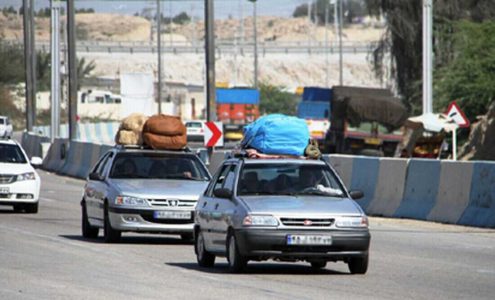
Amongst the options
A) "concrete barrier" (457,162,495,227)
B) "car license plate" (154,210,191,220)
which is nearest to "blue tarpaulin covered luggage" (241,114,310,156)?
"car license plate" (154,210,191,220)

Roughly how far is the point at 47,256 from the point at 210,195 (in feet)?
8.05

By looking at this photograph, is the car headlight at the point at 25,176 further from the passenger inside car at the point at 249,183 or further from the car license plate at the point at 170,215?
the passenger inside car at the point at 249,183

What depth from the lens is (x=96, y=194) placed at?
2231cm

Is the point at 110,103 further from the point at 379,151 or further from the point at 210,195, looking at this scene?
the point at 210,195

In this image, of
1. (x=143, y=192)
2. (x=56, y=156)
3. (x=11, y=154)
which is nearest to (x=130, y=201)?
(x=143, y=192)

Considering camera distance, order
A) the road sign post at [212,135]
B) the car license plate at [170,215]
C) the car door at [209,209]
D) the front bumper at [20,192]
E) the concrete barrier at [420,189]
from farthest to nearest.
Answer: the road sign post at [212,135] < the front bumper at [20,192] < the concrete barrier at [420,189] < the car license plate at [170,215] < the car door at [209,209]

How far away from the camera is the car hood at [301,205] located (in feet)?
52.0

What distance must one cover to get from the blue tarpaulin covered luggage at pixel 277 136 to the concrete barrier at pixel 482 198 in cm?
667

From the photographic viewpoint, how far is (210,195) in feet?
57.8

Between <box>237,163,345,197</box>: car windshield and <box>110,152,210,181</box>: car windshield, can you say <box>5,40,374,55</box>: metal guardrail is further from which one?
<box>237,163,345,197</box>: car windshield

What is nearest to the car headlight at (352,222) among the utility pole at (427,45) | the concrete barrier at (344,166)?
the concrete barrier at (344,166)

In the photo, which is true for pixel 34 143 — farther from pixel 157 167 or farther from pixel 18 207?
pixel 157 167

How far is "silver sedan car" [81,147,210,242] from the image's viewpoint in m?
21.0

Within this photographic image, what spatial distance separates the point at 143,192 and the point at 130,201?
0.23 m
